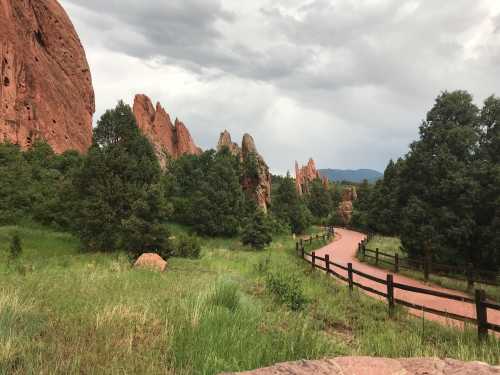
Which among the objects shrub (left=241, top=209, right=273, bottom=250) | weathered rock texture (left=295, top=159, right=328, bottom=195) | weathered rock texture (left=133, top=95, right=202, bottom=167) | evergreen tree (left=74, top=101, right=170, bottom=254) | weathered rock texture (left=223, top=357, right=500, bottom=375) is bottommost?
shrub (left=241, top=209, right=273, bottom=250)

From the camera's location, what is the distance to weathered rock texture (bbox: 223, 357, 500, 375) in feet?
7.71

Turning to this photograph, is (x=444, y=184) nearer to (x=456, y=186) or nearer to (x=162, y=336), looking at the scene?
(x=456, y=186)

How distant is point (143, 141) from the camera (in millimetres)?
25000

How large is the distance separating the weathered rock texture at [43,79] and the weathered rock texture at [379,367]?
58.3 metres

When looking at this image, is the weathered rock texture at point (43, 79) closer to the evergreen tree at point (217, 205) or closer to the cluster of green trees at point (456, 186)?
the evergreen tree at point (217, 205)

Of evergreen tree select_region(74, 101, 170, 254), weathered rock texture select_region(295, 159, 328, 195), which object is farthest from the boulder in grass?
weathered rock texture select_region(295, 159, 328, 195)

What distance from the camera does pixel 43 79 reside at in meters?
63.0

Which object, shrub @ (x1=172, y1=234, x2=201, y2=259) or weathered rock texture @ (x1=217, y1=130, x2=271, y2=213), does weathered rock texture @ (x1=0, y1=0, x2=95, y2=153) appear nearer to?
weathered rock texture @ (x1=217, y1=130, x2=271, y2=213)

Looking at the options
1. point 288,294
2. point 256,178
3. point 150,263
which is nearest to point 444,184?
point 288,294

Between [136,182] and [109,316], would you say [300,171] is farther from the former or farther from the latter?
[109,316]

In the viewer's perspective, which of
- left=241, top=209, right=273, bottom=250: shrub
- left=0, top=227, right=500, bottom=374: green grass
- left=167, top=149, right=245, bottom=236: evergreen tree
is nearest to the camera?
left=0, top=227, right=500, bottom=374: green grass

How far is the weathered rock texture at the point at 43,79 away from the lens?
2103 inches

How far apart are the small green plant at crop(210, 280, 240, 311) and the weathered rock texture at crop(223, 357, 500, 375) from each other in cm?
338

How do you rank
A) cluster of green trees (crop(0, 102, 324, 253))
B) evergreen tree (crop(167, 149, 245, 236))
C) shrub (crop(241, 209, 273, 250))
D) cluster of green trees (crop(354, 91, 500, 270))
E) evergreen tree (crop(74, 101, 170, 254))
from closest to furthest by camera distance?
cluster of green trees (crop(354, 91, 500, 270))
cluster of green trees (crop(0, 102, 324, 253))
evergreen tree (crop(74, 101, 170, 254))
shrub (crop(241, 209, 273, 250))
evergreen tree (crop(167, 149, 245, 236))
